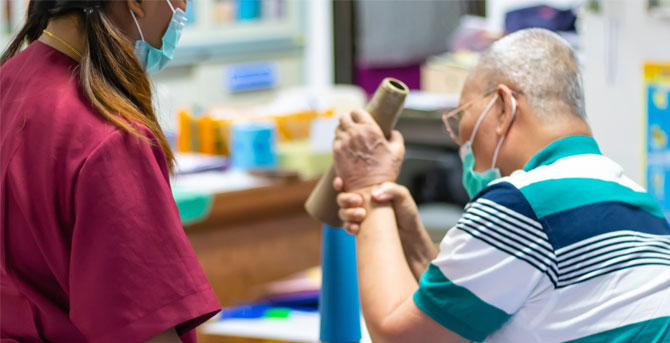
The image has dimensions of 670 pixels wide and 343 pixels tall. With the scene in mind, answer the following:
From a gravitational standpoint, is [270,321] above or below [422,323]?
below

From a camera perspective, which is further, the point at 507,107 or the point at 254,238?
the point at 254,238

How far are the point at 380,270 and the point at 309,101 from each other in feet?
9.22

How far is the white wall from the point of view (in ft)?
9.53

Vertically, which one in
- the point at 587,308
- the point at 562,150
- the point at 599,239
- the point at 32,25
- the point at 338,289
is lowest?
the point at 338,289

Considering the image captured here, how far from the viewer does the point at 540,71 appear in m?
1.59

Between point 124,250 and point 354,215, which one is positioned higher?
point 124,250

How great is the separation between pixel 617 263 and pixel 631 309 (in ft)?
0.25

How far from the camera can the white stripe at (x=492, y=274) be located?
1365mm

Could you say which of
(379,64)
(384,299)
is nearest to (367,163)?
(384,299)

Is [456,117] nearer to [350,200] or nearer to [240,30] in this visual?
[350,200]

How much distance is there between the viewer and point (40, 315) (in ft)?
4.00

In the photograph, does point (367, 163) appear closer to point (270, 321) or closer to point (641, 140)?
point (270, 321)

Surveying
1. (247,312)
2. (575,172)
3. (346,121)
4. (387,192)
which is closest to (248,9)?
(247,312)

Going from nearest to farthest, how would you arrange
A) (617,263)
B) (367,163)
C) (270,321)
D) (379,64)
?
(617,263) < (367,163) < (270,321) < (379,64)
